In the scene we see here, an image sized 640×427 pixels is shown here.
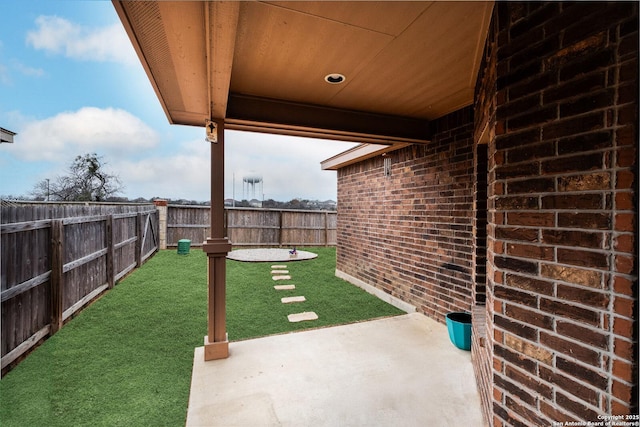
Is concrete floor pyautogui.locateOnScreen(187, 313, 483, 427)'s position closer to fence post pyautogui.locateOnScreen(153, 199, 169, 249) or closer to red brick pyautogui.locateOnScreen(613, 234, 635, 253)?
red brick pyautogui.locateOnScreen(613, 234, 635, 253)

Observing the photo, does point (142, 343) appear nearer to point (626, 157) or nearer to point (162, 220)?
point (626, 157)

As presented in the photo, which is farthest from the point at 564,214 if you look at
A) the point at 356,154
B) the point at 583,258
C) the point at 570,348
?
the point at 356,154

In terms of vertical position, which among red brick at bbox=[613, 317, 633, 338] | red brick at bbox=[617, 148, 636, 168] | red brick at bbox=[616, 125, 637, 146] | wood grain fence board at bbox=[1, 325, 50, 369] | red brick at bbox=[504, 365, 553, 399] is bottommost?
wood grain fence board at bbox=[1, 325, 50, 369]

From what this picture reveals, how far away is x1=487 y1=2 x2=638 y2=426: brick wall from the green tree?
61.0ft

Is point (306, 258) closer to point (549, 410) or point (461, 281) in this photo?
point (461, 281)

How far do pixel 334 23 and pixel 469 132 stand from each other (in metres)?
2.33

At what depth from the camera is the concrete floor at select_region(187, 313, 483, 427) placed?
214cm

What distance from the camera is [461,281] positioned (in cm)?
359

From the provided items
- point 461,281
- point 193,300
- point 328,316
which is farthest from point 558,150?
point 193,300

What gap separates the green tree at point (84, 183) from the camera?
48.0 feet

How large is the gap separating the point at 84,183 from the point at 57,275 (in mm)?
15232

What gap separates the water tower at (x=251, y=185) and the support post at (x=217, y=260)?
14.1 m

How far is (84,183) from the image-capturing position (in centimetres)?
1546

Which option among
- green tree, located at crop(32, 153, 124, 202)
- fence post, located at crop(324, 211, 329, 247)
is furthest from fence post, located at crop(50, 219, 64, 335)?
green tree, located at crop(32, 153, 124, 202)
